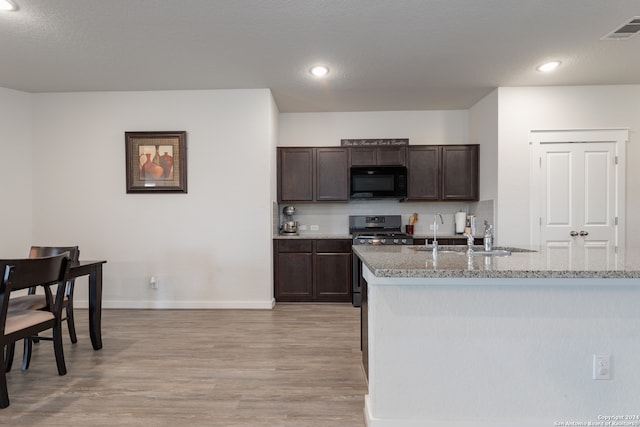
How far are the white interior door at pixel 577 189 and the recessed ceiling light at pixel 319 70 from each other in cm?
253

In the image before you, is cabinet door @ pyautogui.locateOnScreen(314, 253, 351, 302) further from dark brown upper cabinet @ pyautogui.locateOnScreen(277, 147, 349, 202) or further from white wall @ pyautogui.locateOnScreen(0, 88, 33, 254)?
white wall @ pyautogui.locateOnScreen(0, 88, 33, 254)

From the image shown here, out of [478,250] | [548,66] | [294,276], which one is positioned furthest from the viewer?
[294,276]

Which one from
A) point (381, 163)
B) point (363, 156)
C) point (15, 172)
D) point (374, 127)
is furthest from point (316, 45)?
point (15, 172)

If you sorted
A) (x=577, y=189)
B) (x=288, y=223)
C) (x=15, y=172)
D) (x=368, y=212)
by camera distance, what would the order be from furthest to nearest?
(x=368, y=212) < (x=288, y=223) < (x=15, y=172) < (x=577, y=189)

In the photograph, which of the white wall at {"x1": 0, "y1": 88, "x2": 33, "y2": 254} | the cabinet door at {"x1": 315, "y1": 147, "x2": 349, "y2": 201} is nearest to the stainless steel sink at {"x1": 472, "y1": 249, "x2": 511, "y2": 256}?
the cabinet door at {"x1": 315, "y1": 147, "x2": 349, "y2": 201}

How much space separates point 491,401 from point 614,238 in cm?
341

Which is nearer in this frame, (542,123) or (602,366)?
(602,366)

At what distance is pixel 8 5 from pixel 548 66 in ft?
14.9

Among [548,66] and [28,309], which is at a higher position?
[548,66]

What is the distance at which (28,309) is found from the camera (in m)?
2.51

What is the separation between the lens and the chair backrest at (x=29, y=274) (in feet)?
6.29

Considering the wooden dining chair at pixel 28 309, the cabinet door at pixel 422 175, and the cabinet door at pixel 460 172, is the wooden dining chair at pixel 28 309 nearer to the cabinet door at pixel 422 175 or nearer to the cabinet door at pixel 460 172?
the cabinet door at pixel 422 175

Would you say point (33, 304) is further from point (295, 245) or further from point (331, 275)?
point (331, 275)

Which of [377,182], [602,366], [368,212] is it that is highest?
[377,182]
